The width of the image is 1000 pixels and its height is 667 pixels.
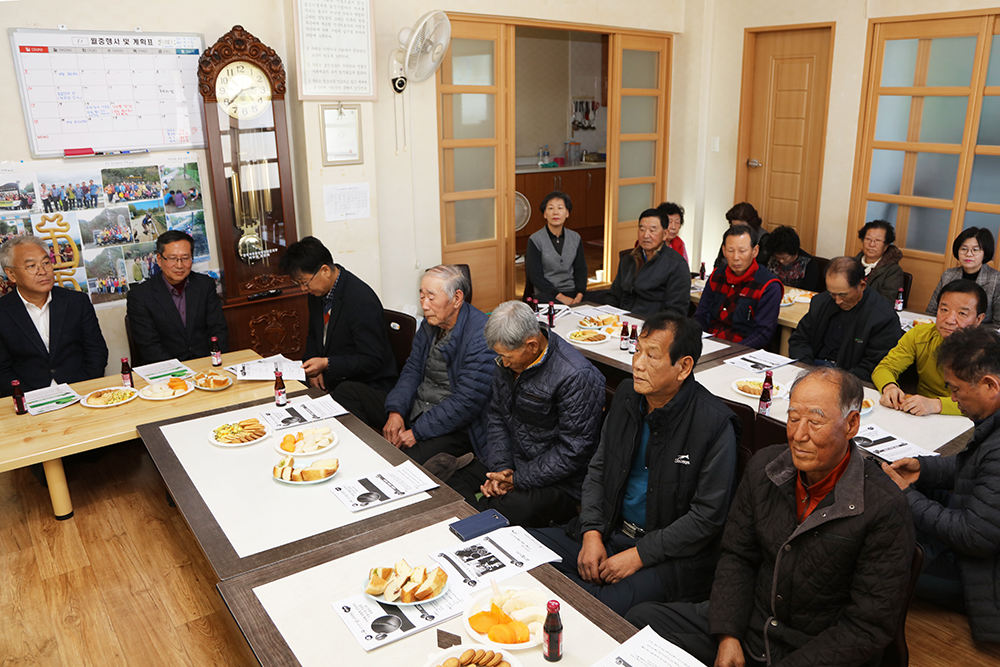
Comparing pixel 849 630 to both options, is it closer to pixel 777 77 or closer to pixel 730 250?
pixel 730 250

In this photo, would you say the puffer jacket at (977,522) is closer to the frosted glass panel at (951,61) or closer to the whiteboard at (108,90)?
the frosted glass panel at (951,61)

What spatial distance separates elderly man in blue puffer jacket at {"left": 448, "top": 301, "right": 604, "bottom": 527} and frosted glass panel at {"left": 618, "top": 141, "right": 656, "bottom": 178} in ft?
15.8

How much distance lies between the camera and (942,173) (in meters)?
5.89

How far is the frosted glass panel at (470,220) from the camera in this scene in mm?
6336

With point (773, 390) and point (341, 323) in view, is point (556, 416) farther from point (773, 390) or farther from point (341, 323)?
point (341, 323)

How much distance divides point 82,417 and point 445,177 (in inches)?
147

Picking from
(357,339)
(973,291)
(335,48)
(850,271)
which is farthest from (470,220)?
(973,291)

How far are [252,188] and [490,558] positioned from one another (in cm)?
366

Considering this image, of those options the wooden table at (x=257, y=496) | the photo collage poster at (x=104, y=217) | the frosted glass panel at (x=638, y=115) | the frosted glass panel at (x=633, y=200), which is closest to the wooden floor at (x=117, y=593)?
the wooden table at (x=257, y=496)

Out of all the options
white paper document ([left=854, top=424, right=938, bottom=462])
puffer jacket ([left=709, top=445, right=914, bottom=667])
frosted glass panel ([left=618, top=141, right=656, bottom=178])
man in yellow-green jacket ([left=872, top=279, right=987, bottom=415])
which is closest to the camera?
puffer jacket ([left=709, top=445, right=914, bottom=667])

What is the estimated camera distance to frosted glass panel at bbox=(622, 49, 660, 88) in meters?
7.11

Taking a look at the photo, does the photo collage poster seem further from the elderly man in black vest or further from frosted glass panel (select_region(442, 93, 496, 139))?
the elderly man in black vest

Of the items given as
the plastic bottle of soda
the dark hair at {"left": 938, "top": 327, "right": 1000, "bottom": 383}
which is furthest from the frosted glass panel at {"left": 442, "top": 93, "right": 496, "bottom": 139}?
the plastic bottle of soda

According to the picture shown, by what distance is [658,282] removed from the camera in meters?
4.94
